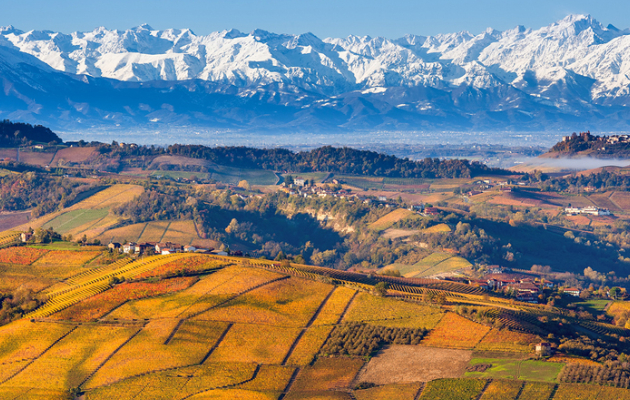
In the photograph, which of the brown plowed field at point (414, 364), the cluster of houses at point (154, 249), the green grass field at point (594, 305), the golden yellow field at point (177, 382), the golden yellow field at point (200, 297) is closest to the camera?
the golden yellow field at point (177, 382)

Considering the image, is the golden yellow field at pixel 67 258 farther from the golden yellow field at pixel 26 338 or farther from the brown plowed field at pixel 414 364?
the brown plowed field at pixel 414 364

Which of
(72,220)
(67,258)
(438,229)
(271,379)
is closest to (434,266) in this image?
(438,229)

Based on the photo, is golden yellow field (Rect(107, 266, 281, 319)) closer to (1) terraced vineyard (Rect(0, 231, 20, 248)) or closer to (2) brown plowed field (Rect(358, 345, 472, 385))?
(2) brown plowed field (Rect(358, 345, 472, 385))

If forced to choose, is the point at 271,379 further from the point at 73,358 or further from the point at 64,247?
the point at 64,247

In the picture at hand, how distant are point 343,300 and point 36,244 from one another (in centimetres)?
6201

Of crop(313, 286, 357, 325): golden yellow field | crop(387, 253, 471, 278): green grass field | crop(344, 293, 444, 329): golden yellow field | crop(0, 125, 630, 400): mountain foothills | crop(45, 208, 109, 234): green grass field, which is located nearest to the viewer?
crop(0, 125, 630, 400): mountain foothills

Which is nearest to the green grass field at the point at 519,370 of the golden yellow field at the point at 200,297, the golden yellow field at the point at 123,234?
the golden yellow field at the point at 200,297

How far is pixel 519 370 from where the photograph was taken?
74500mm

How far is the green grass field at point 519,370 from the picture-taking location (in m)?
72.9

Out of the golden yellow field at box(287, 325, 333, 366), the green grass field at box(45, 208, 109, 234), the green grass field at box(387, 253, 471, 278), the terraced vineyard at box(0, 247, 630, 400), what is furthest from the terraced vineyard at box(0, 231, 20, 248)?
the golden yellow field at box(287, 325, 333, 366)

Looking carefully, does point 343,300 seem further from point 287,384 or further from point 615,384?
point 615,384

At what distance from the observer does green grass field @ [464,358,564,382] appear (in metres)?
72.9

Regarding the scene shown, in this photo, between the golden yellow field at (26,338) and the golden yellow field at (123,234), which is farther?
the golden yellow field at (123,234)

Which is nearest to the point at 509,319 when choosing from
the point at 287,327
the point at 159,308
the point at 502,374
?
the point at 502,374
